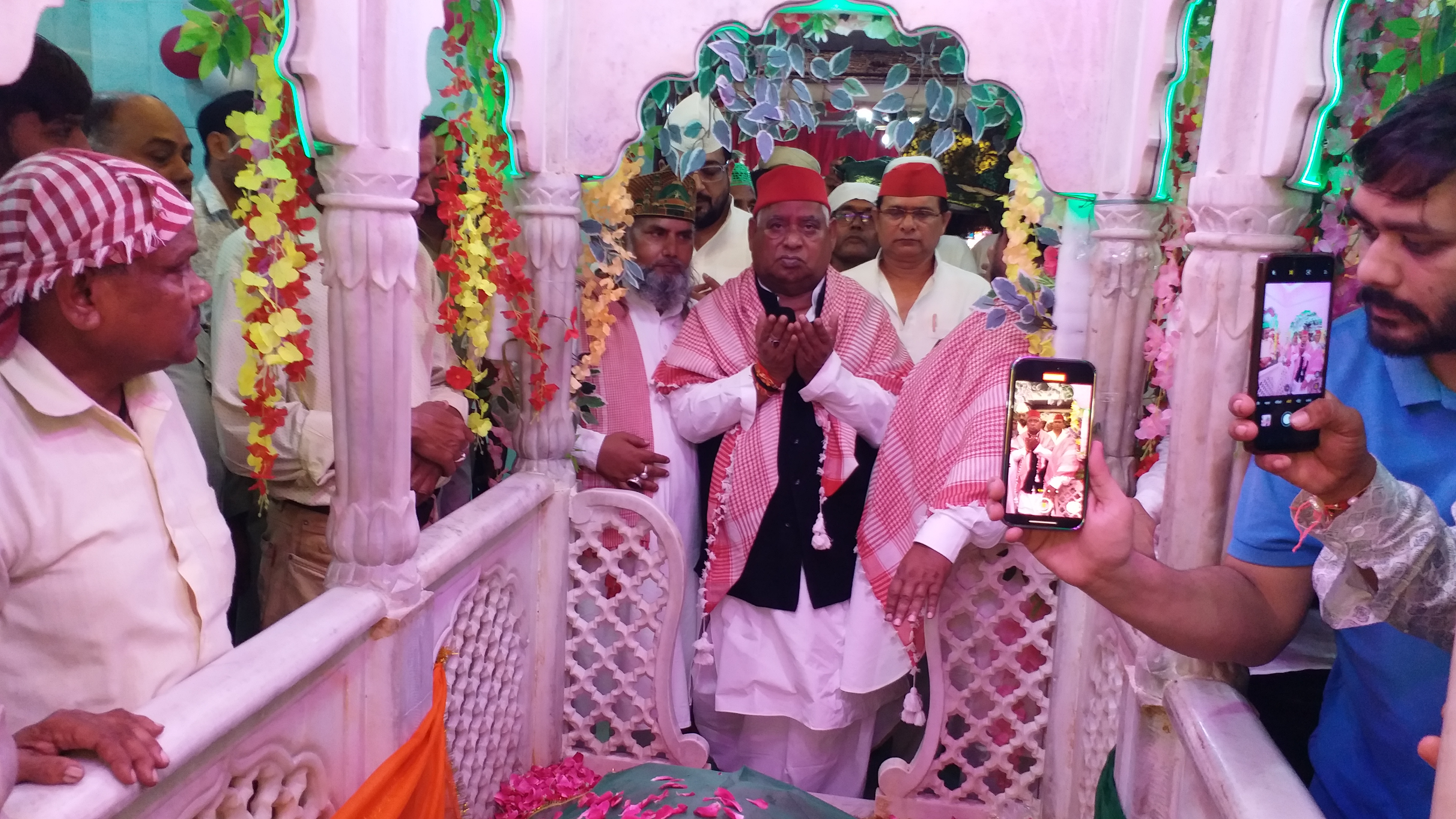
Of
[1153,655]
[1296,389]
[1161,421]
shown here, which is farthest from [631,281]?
[1296,389]

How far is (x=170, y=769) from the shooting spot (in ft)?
4.12

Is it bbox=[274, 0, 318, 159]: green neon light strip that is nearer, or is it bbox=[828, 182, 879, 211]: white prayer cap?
bbox=[274, 0, 318, 159]: green neon light strip

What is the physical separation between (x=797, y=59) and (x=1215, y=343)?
4.92ft

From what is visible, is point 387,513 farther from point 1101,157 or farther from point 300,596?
point 1101,157

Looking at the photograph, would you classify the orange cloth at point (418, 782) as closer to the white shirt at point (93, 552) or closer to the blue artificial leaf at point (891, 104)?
the white shirt at point (93, 552)

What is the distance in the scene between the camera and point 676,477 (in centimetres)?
314

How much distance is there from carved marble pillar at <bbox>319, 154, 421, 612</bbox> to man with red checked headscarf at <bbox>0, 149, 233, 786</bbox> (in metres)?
0.38

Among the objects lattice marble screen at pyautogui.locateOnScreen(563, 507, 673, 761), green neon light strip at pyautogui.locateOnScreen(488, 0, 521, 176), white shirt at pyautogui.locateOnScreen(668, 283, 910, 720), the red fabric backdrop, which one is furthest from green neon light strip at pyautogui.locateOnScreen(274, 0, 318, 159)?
the red fabric backdrop

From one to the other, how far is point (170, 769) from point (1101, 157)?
2.17m

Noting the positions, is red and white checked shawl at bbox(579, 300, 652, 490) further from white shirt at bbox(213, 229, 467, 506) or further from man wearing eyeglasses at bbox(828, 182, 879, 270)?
man wearing eyeglasses at bbox(828, 182, 879, 270)

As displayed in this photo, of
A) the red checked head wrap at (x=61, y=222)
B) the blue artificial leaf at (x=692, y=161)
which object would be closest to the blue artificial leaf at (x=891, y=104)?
the blue artificial leaf at (x=692, y=161)

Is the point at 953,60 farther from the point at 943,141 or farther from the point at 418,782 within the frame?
the point at 418,782

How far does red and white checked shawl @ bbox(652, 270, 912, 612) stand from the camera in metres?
3.01

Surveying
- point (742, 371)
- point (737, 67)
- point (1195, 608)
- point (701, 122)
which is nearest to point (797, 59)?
point (737, 67)
